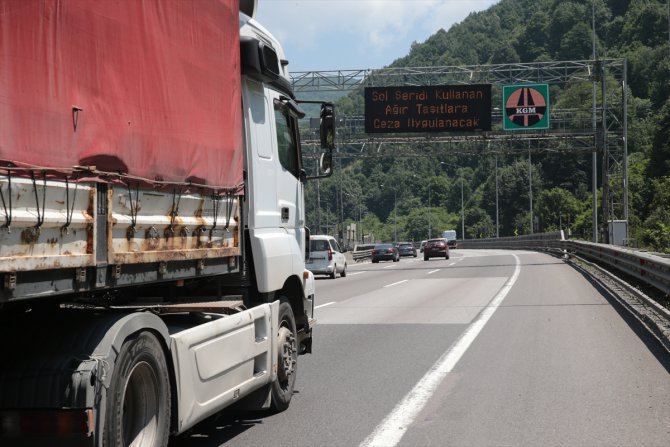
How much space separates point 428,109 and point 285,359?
37557mm

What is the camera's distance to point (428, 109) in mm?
44031

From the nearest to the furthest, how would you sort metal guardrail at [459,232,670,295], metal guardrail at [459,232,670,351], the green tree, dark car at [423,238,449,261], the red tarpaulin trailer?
the red tarpaulin trailer < metal guardrail at [459,232,670,351] < metal guardrail at [459,232,670,295] < dark car at [423,238,449,261] < the green tree

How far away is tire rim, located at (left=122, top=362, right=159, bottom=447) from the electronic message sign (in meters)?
39.7

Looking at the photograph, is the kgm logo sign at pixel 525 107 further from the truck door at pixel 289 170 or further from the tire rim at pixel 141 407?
the tire rim at pixel 141 407

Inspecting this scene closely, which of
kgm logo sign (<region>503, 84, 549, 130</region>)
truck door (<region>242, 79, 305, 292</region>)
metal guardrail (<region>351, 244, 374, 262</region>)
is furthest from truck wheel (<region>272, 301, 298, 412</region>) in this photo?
metal guardrail (<region>351, 244, 374, 262</region>)

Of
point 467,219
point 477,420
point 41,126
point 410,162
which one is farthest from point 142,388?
point 410,162

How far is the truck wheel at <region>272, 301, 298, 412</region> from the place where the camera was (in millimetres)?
7320

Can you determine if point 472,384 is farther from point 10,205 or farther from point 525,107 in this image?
point 525,107

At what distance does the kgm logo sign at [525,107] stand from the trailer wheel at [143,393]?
40657mm

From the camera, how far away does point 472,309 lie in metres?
17.2

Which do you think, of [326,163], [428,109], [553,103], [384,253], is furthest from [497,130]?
[553,103]

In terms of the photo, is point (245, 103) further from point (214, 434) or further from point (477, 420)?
point (477, 420)

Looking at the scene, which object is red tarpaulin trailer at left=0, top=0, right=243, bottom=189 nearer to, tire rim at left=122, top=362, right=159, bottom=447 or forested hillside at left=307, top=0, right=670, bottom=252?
tire rim at left=122, top=362, right=159, bottom=447

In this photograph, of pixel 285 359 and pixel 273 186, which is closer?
pixel 285 359
